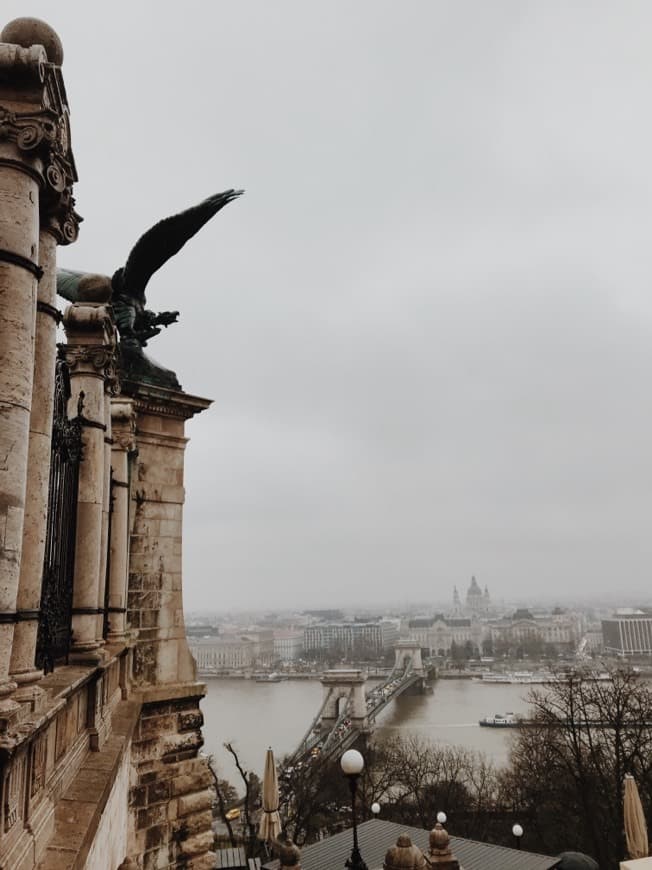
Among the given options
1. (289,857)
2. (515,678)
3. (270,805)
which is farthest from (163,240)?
(515,678)

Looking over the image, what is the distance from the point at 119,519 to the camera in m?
6.68

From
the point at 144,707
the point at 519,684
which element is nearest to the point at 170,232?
the point at 144,707

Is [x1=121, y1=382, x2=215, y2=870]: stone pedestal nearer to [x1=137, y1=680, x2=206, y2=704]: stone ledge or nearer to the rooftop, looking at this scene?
[x1=137, y1=680, x2=206, y2=704]: stone ledge

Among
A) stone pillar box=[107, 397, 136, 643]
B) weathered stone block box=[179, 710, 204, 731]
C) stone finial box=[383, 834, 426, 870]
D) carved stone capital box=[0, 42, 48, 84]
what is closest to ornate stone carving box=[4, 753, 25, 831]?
carved stone capital box=[0, 42, 48, 84]

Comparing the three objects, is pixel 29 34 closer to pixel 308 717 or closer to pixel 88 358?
pixel 88 358

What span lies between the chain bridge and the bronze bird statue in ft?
103

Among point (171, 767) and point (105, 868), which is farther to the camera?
point (171, 767)

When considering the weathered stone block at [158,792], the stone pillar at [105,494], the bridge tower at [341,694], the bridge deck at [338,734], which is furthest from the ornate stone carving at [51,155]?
the bridge tower at [341,694]

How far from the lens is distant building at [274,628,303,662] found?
163 metres

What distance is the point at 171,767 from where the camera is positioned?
24.1 feet

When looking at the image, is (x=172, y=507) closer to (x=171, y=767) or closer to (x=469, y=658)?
(x=171, y=767)

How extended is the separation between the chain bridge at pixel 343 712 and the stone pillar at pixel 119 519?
3154 cm

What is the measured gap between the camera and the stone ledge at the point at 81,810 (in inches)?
108

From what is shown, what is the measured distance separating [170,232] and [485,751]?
4409 cm
